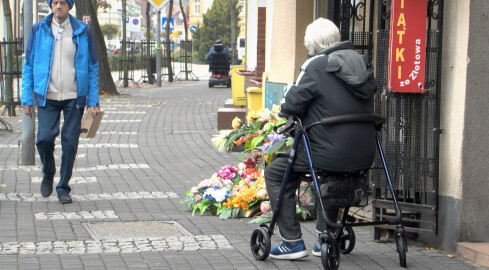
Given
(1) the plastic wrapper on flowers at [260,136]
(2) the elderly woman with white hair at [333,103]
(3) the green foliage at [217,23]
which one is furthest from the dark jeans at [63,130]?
(3) the green foliage at [217,23]

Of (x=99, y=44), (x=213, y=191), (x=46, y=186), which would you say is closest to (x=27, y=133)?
(x=46, y=186)

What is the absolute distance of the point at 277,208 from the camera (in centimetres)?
618

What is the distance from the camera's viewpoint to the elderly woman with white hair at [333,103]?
5.84 meters

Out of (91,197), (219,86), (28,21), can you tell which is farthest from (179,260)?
(219,86)

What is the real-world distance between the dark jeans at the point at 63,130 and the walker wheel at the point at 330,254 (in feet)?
12.4

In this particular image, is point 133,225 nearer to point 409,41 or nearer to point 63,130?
point 63,130

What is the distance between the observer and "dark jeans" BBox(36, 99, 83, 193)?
8.73 meters

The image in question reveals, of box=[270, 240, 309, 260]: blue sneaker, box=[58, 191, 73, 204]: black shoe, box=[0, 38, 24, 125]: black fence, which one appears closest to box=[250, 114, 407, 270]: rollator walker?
box=[270, 240, 309, 260]: blue sneaker

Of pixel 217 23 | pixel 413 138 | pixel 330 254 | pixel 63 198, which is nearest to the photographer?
pixel 330 254

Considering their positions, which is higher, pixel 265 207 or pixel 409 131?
pixel 409 131

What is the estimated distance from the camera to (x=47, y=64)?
8727mm

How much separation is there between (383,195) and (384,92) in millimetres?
905

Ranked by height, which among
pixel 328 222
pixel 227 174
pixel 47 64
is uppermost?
pixel 47 64

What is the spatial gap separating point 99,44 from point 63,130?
1973cm
